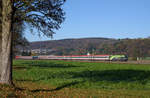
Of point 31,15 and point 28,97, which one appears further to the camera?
point 31,15

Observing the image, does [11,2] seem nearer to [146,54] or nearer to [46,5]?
[46,5]

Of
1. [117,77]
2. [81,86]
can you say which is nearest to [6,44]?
[81,86]

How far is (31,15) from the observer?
41.3 ft

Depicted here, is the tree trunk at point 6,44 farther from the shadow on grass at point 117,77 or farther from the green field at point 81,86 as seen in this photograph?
the shadow on grass at point 117,77

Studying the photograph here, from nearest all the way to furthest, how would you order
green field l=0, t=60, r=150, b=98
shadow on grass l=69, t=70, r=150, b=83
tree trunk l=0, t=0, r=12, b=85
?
green field l=0, t=60, r=150, b=98, tree trunk l=0, t=0, r=12, b=85, shadow on grass l=69, t=70, r=150, b=83

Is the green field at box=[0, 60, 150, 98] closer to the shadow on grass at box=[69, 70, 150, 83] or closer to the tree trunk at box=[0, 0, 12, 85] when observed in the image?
the shadow on grass at box=[69, 70, 150, 83]

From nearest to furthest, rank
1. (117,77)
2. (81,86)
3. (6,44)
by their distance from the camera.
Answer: (6,44) → (81,86) → (117,77)

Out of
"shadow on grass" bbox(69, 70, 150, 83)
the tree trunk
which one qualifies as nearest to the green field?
"shadow on grass" bbox(69, 70, 150, 83)

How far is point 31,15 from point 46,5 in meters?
1.03

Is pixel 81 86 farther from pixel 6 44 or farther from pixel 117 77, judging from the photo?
pixel 117 77

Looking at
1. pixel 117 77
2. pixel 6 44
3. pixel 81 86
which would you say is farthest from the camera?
pixel 117 77

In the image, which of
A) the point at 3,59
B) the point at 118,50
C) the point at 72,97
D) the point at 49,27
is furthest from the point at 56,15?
the point at 118,50

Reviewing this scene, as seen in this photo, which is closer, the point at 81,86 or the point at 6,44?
the point at 6,44

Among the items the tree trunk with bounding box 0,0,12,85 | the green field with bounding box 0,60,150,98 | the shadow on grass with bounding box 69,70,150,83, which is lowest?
the shadow on grass with bounding box 69,70,150,83
